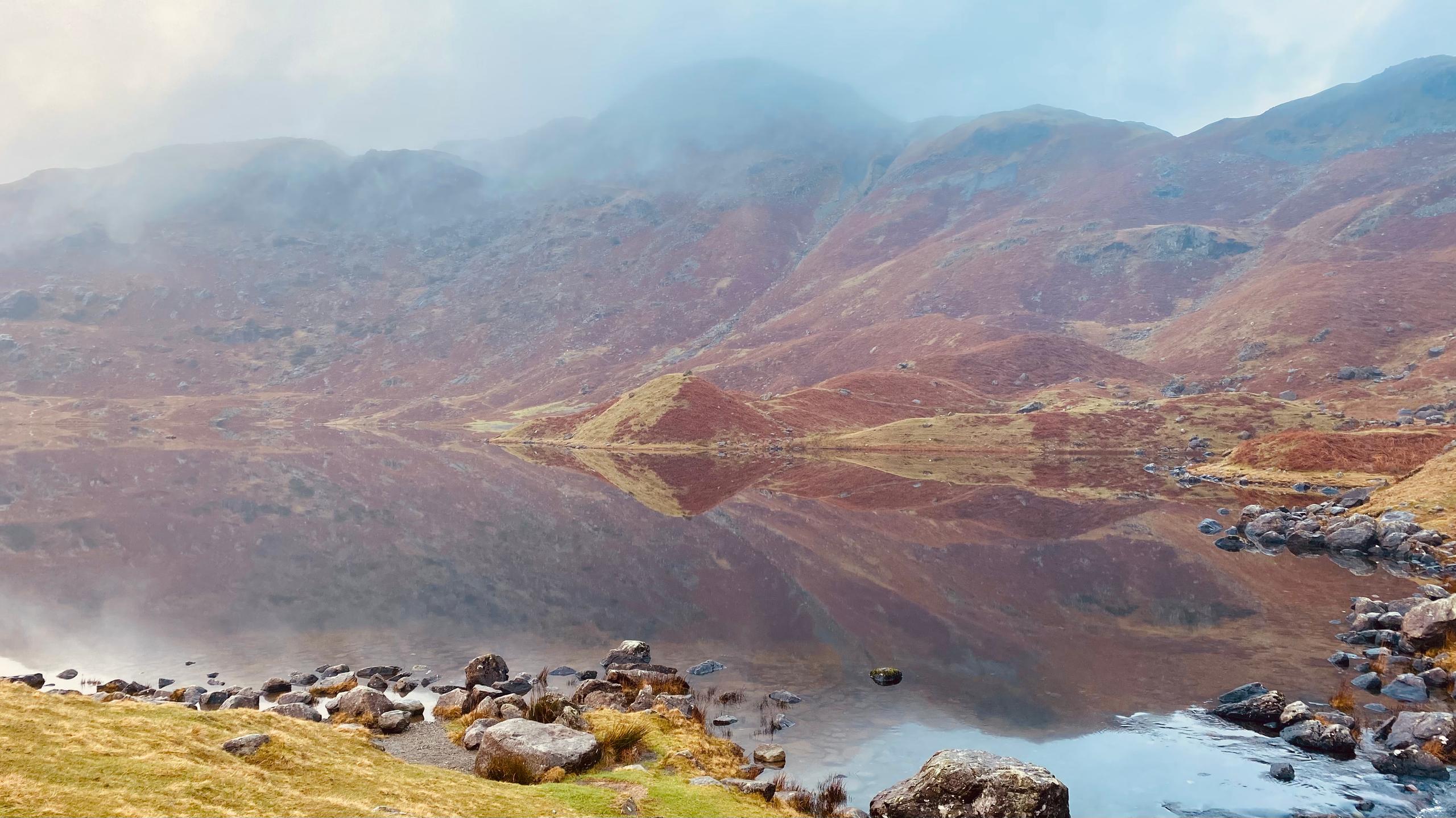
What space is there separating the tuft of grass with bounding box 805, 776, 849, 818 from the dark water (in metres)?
0.67

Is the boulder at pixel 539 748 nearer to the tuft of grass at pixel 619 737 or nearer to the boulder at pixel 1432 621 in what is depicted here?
the tuft of grass at pixel 619 737

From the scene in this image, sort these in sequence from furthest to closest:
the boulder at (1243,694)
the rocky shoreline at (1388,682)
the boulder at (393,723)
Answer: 1. the boulder at (1243,694)
2. the boulder at (393,723)
3. the rocky shoreline at (1388,682)

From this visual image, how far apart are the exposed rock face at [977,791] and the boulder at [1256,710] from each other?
37.8ft

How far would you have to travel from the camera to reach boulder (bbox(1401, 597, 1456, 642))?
26234 mm

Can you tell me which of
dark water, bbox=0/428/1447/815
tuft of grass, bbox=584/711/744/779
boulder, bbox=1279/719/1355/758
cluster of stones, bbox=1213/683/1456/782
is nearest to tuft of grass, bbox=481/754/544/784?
tuft of grass, bbox=584/711/744/779

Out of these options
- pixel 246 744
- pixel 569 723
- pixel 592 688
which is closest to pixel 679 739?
pixel 569 723

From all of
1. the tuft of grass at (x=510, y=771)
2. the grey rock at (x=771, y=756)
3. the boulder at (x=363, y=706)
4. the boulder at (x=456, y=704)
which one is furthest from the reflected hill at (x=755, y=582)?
the tuft of grass at (x=510, y=771)

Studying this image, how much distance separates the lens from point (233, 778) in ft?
39.0

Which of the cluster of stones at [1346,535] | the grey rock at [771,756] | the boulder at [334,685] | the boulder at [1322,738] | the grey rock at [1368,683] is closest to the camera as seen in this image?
the boulder at [1322,738]

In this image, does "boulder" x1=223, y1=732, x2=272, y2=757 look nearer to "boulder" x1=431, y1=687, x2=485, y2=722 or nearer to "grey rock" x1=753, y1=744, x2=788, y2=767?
"boulder" x1=431, y1=687, x2=485, y2=722

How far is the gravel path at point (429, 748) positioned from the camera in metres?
18.5

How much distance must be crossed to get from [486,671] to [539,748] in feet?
34.9

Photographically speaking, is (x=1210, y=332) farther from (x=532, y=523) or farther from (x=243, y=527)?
(x=243, y=527)

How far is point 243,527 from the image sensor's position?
198 ft
